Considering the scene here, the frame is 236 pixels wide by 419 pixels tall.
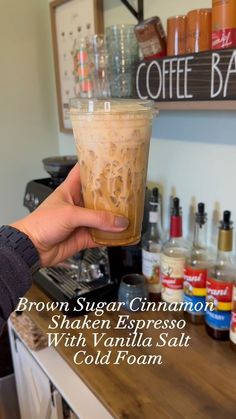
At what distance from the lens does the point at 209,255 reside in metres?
1.04

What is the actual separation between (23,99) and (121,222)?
1169 millimetres

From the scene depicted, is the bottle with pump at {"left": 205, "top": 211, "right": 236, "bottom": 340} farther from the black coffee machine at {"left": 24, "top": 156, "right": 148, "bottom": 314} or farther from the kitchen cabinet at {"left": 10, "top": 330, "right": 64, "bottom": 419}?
the kitchen cabinet at {"left": 10, "top": 330, "right": 64, "bottom": 419}

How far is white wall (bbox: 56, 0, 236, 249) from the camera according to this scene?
983 mm

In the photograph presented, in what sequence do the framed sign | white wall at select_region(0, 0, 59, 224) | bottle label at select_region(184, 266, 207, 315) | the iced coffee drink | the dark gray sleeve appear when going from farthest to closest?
white wall at select_region(0, 0, 59, 224) → the framed sign → bottle label at select_region(184, 266, 207, 315) → the dark gray sleeve → the iced coffee drink

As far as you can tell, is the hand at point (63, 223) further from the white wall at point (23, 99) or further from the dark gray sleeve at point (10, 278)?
the white wall at point (23, 99)

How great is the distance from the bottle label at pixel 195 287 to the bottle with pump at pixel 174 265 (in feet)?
0.12

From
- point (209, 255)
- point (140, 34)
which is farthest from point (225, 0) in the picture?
point (209, 255)

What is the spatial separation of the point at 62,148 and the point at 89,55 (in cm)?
62

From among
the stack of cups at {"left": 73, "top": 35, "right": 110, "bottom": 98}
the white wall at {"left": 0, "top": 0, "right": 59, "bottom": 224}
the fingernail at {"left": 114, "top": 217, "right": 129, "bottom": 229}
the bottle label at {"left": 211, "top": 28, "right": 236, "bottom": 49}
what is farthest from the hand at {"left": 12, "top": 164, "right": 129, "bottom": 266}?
the white wall at {"left": 0, "top": 0, "right": 59, "bottom": 224}

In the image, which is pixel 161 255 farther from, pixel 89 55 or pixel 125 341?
pixel 89 55

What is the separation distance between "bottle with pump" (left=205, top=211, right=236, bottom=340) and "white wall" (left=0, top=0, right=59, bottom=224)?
101 cm

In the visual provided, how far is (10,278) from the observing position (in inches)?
26.2

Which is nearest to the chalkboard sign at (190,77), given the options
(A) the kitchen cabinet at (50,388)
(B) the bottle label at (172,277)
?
(B) the bottle label at (172,277)

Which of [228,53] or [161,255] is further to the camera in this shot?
[161,255]
